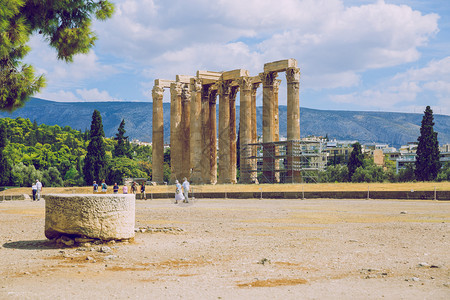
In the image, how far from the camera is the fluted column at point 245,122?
179 ft

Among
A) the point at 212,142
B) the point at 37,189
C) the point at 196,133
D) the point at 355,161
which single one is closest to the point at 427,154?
the point at 355,161

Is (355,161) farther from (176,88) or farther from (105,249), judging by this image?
(105,249)

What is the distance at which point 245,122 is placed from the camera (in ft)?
180

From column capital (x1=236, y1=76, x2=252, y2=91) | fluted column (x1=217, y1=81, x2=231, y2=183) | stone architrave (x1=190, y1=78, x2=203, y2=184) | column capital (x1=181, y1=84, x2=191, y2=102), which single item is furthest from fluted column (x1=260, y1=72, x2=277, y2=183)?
column capital (x1=181, y1=84, x2=191, y2=102)

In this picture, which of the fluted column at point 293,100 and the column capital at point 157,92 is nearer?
the fluted column at point 293,100

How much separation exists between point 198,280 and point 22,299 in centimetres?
265

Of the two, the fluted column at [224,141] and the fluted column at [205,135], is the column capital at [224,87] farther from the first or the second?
the fluted column at [205,135]

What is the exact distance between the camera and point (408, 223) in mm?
17625

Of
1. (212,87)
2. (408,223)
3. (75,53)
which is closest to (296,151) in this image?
(212,87)

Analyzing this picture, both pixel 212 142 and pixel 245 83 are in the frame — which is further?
pixel 212 142

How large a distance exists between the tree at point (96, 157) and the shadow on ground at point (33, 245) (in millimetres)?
61772

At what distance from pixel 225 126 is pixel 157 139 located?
870 centimetres

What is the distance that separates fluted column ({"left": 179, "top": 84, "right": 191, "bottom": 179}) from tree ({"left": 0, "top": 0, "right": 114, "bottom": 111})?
4533 centimetres

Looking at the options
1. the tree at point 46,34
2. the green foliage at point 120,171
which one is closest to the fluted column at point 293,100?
the green foliage at point 120,171
